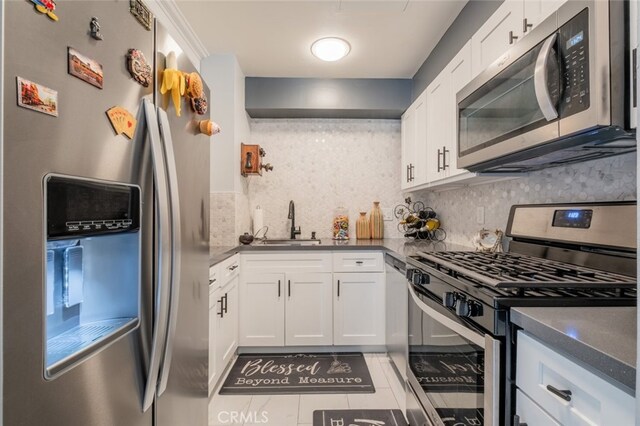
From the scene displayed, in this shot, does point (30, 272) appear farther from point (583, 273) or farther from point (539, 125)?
point (583, 273)

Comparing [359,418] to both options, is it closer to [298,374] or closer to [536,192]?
[298,374]

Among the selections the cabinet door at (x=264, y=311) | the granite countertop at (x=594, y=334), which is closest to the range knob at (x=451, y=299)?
the granite countertop at (x=594, y=334)


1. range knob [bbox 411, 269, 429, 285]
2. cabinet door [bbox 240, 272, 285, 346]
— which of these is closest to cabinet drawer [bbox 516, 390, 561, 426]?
range knob [bbox 411, 269, 429, 285]

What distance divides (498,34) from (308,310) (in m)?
2.20

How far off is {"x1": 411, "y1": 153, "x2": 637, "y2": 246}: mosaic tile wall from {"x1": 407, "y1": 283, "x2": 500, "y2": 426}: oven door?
775 mm

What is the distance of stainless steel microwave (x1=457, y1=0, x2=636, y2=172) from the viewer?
0.83m

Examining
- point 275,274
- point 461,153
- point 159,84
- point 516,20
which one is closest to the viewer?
point 159,84

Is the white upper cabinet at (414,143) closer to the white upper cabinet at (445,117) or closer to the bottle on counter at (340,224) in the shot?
the white upper cabinet at (445,117)

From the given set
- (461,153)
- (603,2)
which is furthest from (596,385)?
(461,153)

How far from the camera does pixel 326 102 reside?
3.05m

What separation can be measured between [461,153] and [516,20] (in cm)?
59

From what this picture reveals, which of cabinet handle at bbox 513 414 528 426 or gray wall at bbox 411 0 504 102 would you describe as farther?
gray wall at bbox 411 0 504 102
